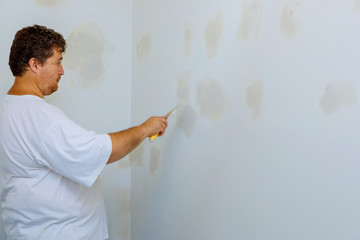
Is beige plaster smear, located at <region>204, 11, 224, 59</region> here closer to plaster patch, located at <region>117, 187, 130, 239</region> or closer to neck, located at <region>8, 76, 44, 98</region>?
neck, located at <region>8, 76, 44, 98</region>

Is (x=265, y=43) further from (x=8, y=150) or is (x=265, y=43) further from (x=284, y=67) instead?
(x=8, y=150)

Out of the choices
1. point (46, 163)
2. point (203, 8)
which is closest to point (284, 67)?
point (203, 8)

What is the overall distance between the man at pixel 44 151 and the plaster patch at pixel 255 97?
408mm

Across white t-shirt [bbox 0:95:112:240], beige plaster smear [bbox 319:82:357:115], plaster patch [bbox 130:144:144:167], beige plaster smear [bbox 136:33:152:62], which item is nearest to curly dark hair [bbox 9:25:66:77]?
white t-shirt [bbox 0:95:112:240]

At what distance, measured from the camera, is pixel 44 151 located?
1.31 metres

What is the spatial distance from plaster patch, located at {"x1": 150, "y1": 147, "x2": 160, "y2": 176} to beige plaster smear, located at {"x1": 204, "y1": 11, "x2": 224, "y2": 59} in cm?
74

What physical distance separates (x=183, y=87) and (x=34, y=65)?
732mm

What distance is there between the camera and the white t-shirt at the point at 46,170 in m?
1.31

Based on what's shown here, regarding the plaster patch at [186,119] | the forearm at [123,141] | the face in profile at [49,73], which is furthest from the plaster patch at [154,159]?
the face in profile at [49,73]

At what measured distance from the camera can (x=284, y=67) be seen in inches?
49.0

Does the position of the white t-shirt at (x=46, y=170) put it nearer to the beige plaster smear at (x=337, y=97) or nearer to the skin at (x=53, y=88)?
the skin at (x=53, y=88)

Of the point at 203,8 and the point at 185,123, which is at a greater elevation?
the point at 203,8

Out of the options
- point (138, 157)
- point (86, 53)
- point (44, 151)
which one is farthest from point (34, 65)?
point (138, 157)

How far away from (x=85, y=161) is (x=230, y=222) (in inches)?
26.9
